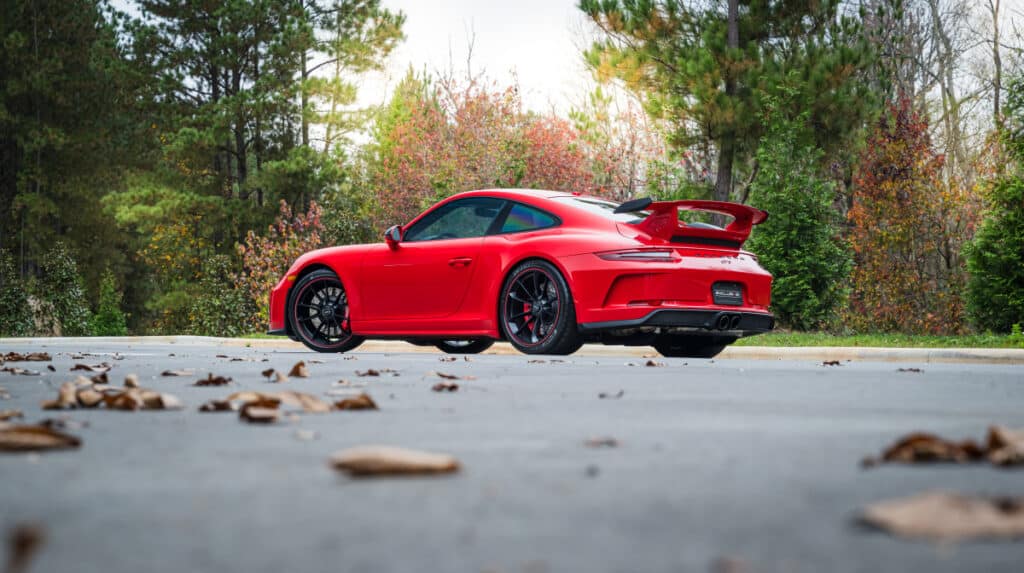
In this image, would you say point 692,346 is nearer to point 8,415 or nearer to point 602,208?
point 602,208

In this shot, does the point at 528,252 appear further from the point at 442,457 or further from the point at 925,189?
the point at 925,189

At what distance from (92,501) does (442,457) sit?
0.92 m

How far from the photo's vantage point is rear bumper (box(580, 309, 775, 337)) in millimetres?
8609

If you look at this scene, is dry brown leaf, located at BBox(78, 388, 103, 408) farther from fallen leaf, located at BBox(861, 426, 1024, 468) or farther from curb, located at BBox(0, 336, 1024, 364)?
curb, located at BBox(0, 336, 1024, 364)

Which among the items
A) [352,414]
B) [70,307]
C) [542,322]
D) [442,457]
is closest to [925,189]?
[542,322]

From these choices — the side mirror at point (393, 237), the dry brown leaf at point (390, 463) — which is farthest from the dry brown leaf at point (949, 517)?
the side mirror at point (393, 237)

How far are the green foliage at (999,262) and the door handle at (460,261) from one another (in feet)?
25.7

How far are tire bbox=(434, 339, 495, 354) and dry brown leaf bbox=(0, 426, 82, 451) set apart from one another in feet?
26.8

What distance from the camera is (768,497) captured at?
8.87 ft

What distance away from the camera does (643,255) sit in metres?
8.77

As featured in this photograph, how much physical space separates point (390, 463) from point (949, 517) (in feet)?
4.59

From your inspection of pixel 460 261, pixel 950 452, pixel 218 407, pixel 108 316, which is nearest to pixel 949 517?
pixel 950 452

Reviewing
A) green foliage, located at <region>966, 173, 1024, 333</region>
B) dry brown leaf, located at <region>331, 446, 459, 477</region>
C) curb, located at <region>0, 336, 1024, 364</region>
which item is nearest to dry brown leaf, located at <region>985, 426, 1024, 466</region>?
dry brown leaf, located at <region>331, 446, 459, 477</region>

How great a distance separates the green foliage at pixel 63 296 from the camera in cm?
2973
